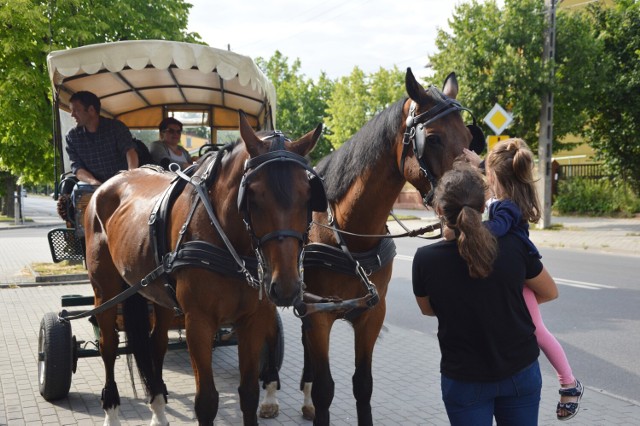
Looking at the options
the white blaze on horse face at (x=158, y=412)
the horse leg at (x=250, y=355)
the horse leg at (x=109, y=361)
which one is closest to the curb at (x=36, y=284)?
the horse leg at (x=109, y=361)

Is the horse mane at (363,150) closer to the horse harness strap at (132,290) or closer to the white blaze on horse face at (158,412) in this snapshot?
the horse harness strap at (132,290)

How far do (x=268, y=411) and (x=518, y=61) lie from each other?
17026mm

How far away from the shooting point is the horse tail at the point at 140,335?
178 inches

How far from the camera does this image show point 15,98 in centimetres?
1266

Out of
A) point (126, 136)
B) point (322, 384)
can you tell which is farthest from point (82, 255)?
point (322, 384)

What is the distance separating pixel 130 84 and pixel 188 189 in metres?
3.00

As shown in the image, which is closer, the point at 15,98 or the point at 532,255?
the point at 532,255

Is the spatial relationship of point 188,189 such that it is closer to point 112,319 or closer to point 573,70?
point 112,319

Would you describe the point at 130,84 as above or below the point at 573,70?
below

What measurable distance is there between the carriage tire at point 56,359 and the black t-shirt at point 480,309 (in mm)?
3567

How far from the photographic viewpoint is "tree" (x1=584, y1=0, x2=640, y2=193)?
22.1 m

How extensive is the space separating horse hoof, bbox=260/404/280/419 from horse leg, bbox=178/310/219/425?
1.38m

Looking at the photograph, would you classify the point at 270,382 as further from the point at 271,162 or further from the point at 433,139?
the point at 433,139

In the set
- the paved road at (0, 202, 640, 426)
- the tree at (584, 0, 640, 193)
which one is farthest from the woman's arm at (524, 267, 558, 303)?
the tree at (584, 0, 640, 193)
